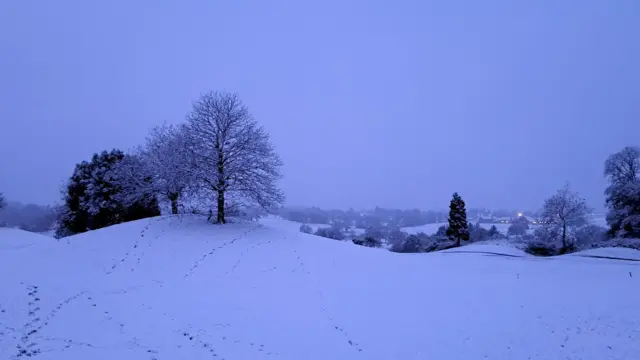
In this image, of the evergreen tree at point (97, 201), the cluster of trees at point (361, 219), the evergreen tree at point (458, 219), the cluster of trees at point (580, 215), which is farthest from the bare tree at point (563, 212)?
the cluster of trees at point (361, 219)

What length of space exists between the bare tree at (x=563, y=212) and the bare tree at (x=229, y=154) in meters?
37.7

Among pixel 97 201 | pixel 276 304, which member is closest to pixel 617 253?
pixel 276 304

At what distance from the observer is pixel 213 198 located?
23.9m

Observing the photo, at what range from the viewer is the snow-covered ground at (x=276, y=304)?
32.9ft

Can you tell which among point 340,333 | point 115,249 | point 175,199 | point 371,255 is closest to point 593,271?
point 371,255

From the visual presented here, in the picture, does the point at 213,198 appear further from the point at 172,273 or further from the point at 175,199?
the point at 172,273

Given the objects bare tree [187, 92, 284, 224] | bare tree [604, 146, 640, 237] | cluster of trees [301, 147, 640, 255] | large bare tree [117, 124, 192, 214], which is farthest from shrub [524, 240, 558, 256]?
large bare tree [117, 124, 192, 214]

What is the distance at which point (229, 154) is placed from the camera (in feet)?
79.0

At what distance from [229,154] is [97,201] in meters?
16.1

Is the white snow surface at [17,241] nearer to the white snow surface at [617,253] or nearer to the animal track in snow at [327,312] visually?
the animal track in snow at [327,312]

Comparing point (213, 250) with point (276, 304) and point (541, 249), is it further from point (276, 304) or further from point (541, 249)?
point (541, 249)

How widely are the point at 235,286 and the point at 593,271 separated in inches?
910

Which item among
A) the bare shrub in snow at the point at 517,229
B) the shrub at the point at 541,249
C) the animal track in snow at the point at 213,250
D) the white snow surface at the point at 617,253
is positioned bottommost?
the bare shrub in snow at the point at 517,229

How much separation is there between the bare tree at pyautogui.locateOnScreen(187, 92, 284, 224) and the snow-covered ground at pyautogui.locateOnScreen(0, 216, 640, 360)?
3507 mm
